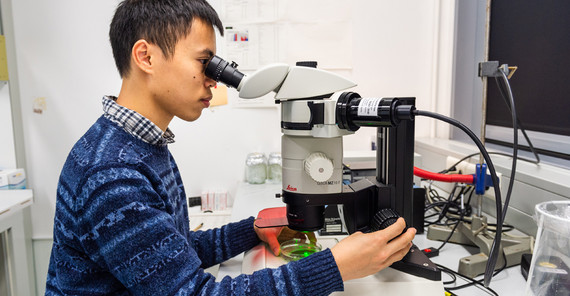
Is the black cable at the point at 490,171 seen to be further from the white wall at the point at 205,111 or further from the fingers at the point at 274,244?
the white wall at the point at 205,111

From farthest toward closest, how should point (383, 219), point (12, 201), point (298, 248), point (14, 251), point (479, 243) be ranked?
point (14, 251)
point (12, 201)
point (479, 243)
point (298, 248)
point (383, 219)

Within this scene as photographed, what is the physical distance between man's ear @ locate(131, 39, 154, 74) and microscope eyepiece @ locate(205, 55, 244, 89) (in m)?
0.12

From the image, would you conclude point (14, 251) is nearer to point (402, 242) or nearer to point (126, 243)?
point (126, 243)

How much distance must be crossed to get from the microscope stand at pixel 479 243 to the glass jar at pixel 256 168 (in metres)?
0.95

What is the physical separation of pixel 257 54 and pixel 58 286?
4.76 ft

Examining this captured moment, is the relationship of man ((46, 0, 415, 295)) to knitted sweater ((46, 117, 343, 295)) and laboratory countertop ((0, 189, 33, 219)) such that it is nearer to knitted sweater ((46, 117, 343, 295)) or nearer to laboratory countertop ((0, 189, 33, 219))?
knitted sweater ((46, 117, 343, 295))

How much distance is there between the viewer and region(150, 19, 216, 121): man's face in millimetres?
748

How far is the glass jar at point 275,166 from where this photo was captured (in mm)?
1854

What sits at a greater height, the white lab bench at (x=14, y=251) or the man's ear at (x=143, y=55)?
the man's ear at (x=143, y=55)

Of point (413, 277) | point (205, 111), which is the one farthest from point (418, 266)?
point (205, 111)

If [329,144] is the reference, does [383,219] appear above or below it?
below

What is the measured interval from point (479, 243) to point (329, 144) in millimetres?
625

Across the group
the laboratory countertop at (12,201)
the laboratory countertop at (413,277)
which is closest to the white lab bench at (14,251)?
the laboratory countertop at (12,201)

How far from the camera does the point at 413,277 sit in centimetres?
68
